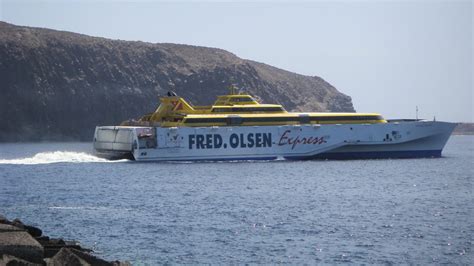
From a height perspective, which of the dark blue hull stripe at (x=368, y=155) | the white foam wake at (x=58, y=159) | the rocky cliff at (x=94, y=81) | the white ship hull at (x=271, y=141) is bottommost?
the white foam wake at (x=58, y=159)

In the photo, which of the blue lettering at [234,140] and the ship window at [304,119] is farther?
the ship window at [304,119]

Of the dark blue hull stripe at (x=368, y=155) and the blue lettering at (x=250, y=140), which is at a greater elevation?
the blue lettering at (x=250, y=140)

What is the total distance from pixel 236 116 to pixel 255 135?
1.76 m

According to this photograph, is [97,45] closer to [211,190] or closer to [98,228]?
[211,190]

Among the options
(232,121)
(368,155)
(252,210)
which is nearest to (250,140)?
(232,121)

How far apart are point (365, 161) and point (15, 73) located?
73.9 meters

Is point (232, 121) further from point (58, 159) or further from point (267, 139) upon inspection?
point (58, 159)

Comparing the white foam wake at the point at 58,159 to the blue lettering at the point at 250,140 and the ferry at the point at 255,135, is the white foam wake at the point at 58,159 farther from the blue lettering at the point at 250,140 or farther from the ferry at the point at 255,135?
the blue lettering at the point at 250,140

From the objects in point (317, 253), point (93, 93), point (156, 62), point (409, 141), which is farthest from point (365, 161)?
point (156, 62)

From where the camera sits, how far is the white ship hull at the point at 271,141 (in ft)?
204

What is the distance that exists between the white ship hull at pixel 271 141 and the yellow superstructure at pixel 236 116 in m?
0.79

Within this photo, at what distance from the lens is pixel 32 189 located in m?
46.8

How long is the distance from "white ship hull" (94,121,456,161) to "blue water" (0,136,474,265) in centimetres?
118

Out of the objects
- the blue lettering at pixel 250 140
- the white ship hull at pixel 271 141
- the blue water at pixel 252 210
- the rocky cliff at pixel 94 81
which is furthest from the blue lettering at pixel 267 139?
the rocky cliff at pixel 94 81
